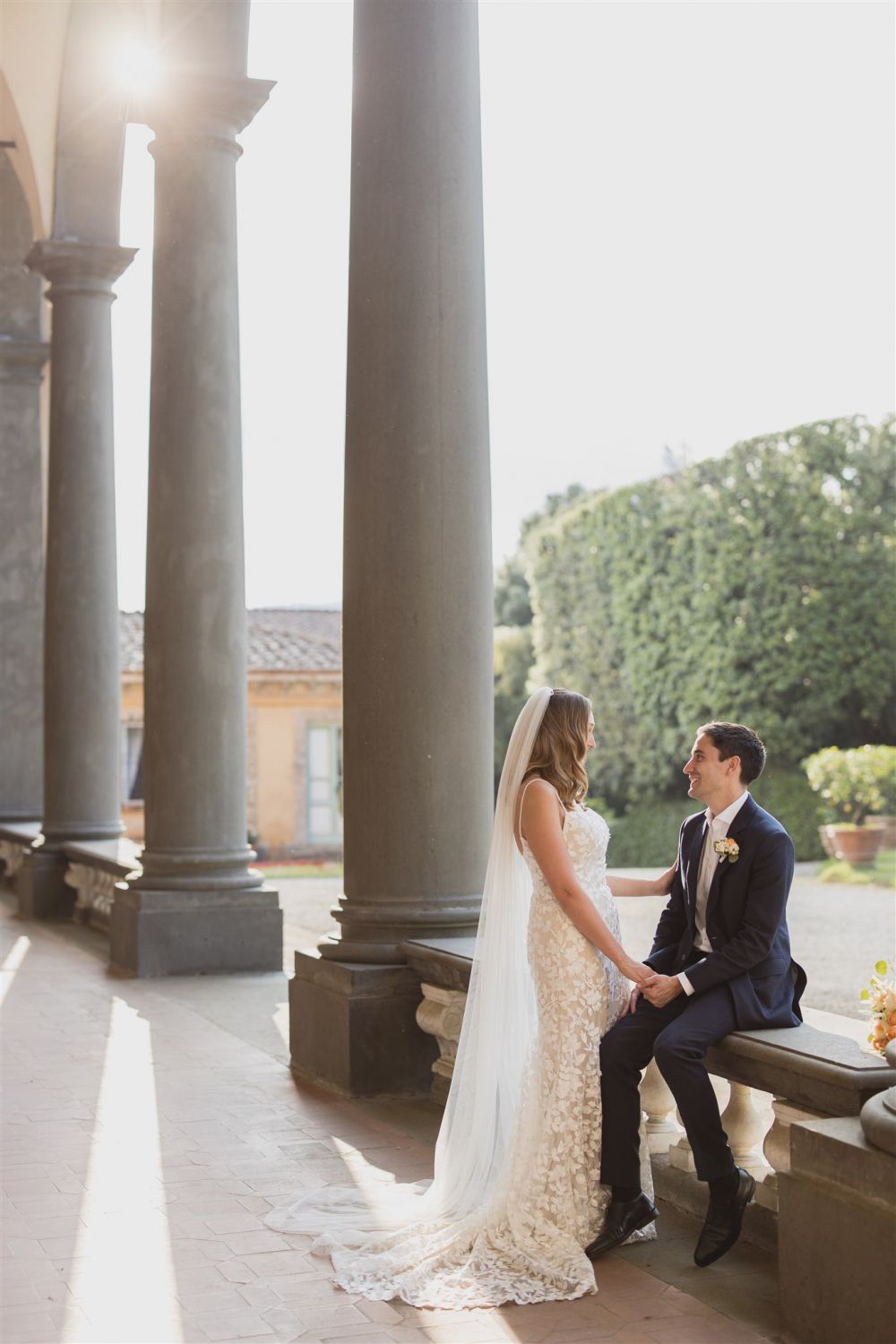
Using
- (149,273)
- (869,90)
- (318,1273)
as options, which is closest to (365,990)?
(318,1273)

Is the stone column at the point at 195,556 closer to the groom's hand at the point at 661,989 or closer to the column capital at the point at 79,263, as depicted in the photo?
the column capital at the point at 79,263

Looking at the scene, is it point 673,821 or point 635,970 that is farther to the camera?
point 673,821

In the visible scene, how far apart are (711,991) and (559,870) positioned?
62cm

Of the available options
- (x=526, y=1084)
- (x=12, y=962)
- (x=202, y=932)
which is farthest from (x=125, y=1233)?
(x=12, y=962)

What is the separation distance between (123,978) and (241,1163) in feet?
16.6

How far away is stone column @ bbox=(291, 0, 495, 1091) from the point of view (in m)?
7.16

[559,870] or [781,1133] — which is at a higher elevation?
[559,870]

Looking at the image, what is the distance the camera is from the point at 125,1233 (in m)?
5.26

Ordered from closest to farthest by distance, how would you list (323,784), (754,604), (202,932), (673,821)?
1. (202,932)
2. (754,604)
3. (673,821)
4. (323,784)

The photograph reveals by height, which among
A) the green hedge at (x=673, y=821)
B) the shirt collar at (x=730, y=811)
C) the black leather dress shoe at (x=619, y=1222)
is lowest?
the green hedge at (x=673, y=821)

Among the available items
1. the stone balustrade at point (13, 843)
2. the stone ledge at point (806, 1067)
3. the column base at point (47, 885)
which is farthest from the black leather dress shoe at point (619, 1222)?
the stone balustrade at point (13, 843)

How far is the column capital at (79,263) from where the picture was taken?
47.8ft

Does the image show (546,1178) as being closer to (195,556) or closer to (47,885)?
(195,556)

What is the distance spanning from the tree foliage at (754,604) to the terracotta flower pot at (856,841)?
11.4ft
